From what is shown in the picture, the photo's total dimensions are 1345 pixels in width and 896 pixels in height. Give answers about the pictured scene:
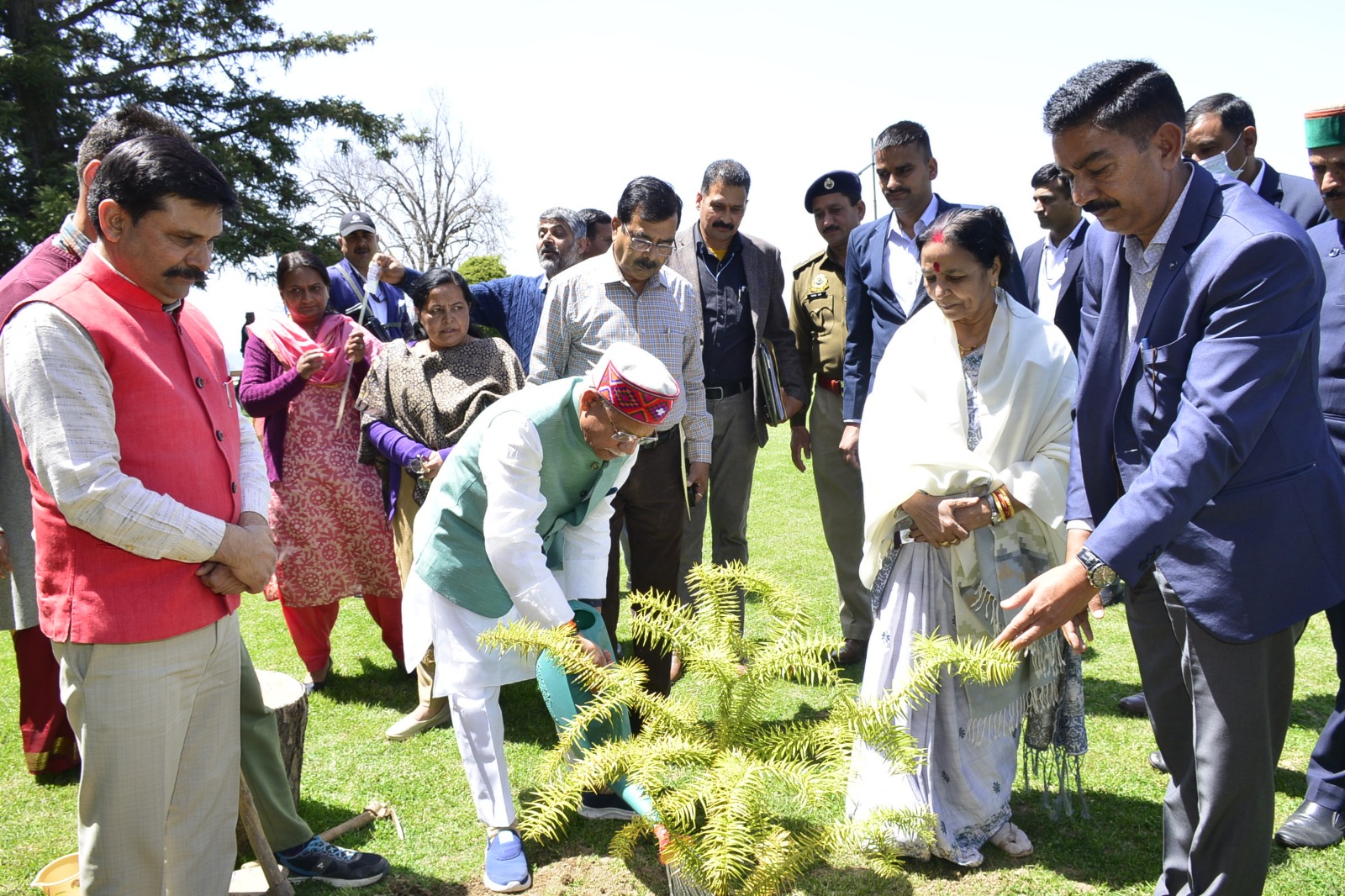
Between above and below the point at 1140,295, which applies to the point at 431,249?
above

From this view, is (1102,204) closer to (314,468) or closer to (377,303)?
(314,468)

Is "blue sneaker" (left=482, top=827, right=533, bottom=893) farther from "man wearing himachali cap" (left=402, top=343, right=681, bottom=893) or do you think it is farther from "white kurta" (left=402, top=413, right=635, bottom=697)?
"white kurta" (left=402, top=413, right=635, bottom=697)

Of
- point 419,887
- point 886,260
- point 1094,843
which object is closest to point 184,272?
point 419,887

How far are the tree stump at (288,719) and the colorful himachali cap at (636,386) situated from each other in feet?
5.71

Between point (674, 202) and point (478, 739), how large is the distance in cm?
252

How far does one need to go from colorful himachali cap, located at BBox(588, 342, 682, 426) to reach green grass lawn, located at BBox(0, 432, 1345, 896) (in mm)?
1120

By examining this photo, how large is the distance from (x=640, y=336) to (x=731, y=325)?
41.9 inches

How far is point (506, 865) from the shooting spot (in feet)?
10.6

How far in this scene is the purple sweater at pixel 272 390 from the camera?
4.79 meters

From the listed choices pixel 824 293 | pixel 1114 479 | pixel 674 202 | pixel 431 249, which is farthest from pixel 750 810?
pixel 431 249

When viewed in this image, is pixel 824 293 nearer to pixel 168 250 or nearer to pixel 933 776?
pixel 933 776

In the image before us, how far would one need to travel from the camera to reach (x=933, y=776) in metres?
3.32

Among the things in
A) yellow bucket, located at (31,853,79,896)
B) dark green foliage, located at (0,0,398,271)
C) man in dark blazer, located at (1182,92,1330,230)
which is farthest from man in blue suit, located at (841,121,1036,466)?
dark green foliage, located at (0,0,398,271)

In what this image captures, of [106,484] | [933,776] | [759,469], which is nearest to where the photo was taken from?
[106,484]
